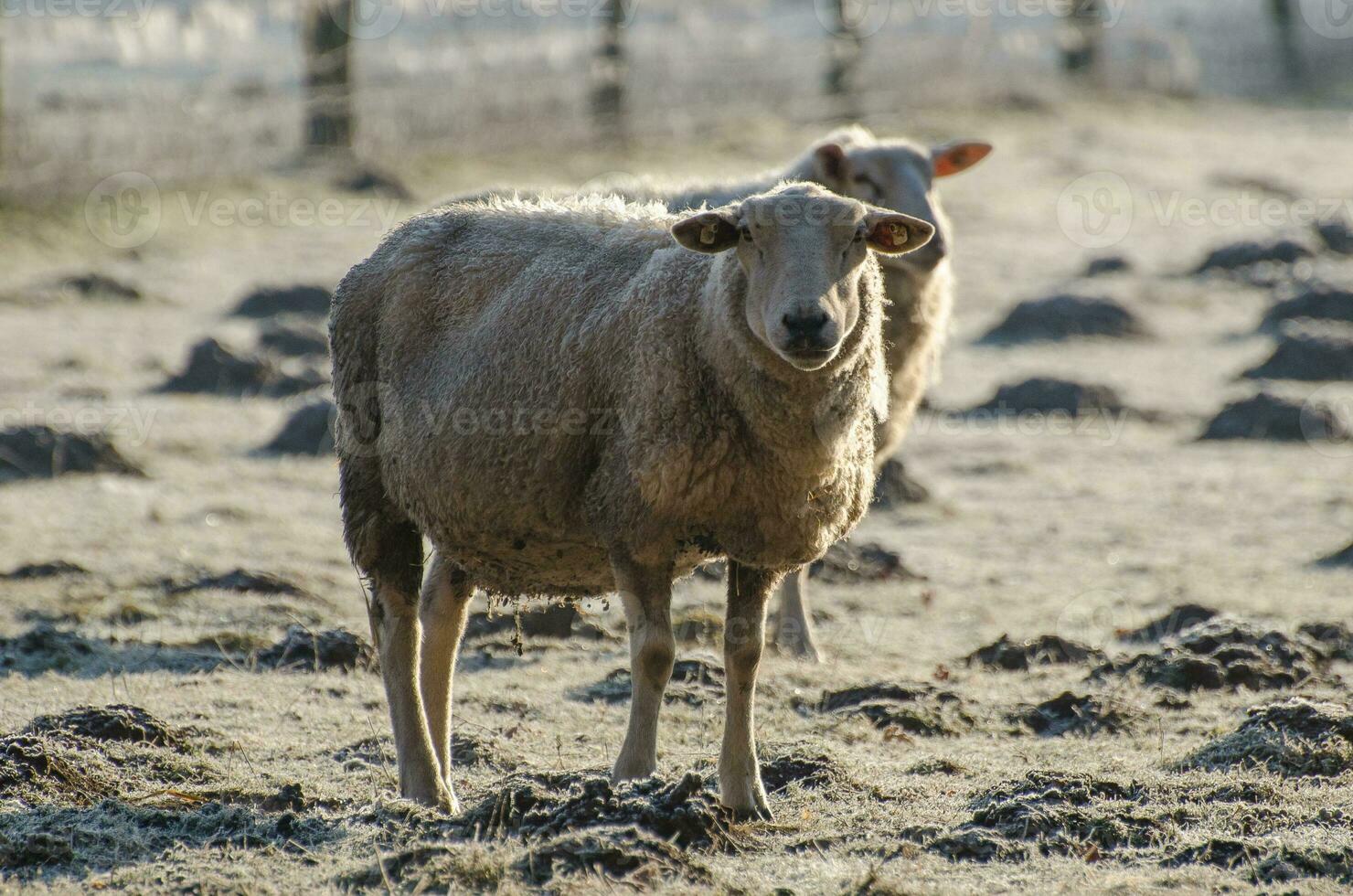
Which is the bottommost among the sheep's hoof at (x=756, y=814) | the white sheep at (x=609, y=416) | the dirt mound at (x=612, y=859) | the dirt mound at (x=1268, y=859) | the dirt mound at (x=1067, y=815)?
the sheep's hoof at (x=756, y=814)

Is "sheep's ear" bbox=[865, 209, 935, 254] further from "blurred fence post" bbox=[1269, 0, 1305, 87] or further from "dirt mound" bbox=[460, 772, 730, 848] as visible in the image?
"blurred fence post" bbox=[1269, 0, 1305, 87]

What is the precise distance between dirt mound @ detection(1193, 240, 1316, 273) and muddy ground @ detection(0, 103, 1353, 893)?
7.5 inches

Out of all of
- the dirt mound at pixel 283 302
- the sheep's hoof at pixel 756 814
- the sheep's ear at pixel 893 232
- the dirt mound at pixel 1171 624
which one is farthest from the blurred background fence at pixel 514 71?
the sheep's hoof at pixel 756 814

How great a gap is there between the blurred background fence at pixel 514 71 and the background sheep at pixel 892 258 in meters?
11.1

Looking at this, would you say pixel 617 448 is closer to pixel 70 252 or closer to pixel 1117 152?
pixel 70 252

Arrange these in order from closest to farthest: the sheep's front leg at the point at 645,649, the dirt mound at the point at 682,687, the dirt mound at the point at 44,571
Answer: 1. the sheep's front leg at the point at 645,649
2. the dirt mound at the point at 682,687
3. the dirt mound at the point at 44,571

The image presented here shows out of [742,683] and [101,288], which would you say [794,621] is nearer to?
[742,683]

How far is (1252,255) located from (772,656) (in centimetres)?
1238

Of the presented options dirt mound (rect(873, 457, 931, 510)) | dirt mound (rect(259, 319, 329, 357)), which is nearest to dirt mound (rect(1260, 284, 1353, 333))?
dirt mound (rect(873, 457, 931, 510))

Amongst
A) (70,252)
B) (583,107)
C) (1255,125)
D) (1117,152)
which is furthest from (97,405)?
(1255,125)

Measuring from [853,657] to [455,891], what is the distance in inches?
147

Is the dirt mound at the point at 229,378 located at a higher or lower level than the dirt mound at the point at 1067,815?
lower

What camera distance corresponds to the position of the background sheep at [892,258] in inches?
303

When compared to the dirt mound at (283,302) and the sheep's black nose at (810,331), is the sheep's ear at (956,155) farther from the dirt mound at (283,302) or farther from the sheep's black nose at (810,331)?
the dirt mound at (283,302)
